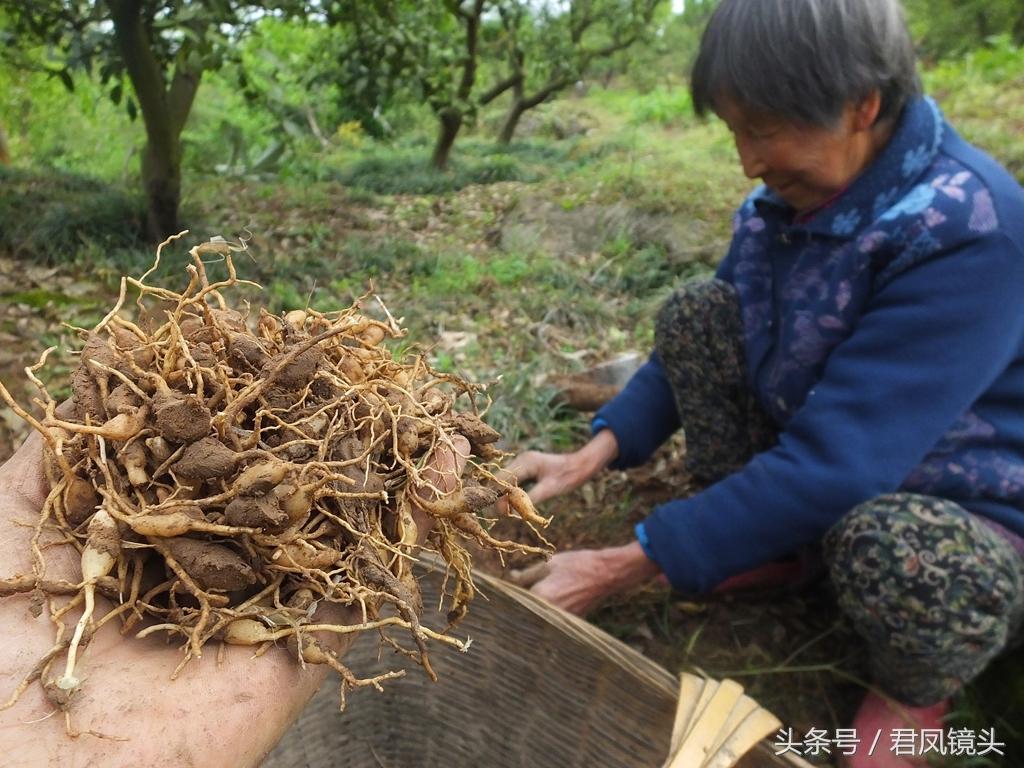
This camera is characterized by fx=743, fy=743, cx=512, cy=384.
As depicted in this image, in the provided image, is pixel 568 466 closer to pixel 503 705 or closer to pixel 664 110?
pixel 503 705

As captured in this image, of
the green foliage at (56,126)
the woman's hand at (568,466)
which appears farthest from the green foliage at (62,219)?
the green foliage at (56,126)

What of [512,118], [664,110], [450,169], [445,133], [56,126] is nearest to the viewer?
[445,133]

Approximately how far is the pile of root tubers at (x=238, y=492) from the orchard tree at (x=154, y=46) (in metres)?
1.53

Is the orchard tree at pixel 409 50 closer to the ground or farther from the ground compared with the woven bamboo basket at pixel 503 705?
farther from the ground

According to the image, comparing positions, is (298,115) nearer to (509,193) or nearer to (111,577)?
(509,193)

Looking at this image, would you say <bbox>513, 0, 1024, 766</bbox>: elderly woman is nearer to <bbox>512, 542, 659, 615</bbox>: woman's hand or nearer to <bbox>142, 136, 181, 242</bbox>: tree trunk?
<bbox>512, 542, 659, 615</bbox>: woman's hand

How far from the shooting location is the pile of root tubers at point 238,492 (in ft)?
3.02

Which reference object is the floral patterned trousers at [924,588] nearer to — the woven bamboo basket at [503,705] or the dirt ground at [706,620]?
the dirt ground at [706,620]

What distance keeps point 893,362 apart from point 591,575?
0.75 metres

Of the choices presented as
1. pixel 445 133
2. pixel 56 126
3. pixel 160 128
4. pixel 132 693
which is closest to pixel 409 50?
pixel 445 133

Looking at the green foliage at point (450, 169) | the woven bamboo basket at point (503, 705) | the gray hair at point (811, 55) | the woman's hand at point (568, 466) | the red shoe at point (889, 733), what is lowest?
the red shoe at point (889, 733)

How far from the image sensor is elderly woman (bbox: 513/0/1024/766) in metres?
1.36

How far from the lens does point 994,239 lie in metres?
1.34

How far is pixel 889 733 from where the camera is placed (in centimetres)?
157
